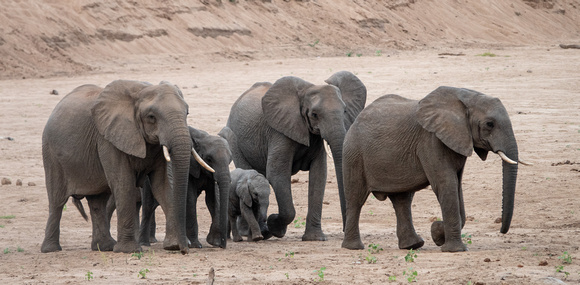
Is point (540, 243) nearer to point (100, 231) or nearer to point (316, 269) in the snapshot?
point (316, 269)

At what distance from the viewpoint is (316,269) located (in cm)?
775

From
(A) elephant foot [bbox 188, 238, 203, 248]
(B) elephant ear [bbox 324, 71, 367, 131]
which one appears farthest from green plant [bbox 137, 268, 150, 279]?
(B) elephant ear [bbox 324, 71, 367, 131]

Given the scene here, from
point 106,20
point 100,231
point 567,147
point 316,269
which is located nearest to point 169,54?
point 106,20

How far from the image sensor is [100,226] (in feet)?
31.8

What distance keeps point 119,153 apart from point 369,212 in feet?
15.0

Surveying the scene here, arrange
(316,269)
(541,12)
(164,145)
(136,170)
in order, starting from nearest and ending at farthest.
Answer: (316,269)
(164,145)
(136,170)
(541,12)

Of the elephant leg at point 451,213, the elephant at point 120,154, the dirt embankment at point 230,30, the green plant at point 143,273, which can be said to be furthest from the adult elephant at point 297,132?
the dirt embankment at point 230,30

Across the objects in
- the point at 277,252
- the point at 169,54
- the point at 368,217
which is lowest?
the point at 169,54

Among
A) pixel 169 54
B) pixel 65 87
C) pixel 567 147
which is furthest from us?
pixel 169 54

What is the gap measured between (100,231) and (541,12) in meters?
40.7

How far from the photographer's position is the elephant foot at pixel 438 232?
884 centimetres

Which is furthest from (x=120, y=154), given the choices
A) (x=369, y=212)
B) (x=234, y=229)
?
(x=369, y=212)

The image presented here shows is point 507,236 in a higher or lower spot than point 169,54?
higher

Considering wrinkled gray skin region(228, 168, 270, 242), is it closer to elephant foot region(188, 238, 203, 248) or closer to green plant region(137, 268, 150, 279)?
elephant foot region(188, 238, 203, 248)
